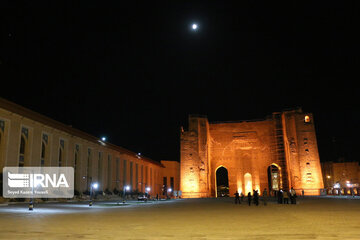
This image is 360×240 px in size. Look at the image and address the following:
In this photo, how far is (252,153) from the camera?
4584 cm

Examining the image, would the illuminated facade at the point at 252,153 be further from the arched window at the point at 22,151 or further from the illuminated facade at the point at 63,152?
the arched window at the point at 22,151

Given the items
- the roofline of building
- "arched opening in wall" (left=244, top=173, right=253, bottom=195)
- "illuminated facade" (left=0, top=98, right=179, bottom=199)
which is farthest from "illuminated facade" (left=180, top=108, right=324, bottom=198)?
the roofline of building

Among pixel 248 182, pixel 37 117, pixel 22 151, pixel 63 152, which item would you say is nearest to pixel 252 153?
pixel 248 182

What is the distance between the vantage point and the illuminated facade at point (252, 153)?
41469 mm

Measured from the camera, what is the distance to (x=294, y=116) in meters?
42.9

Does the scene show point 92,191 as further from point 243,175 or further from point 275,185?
point 275,185

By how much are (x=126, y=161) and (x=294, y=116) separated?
25033 mm

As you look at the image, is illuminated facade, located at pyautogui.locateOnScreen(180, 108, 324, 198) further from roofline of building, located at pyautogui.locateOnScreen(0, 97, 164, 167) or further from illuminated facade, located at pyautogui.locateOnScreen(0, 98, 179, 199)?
roofline of building, located at pyautogui.locateOnScreen(0, 97, 164, 167)

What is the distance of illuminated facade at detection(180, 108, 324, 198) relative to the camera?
4147 cm

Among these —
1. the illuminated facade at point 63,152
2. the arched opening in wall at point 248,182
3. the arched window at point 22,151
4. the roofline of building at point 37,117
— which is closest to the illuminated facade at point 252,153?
the arched opening in wall at point 248,182

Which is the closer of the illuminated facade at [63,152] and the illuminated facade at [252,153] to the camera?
the illuminated facade at [63,152]

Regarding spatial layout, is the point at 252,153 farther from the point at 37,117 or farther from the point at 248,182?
the point at 37,117

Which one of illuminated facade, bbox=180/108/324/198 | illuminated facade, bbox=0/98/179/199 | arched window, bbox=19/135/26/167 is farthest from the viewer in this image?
illuminated facade, bbox=180/108/324/198

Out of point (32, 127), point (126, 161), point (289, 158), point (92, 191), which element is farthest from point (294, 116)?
point (32, 127)
